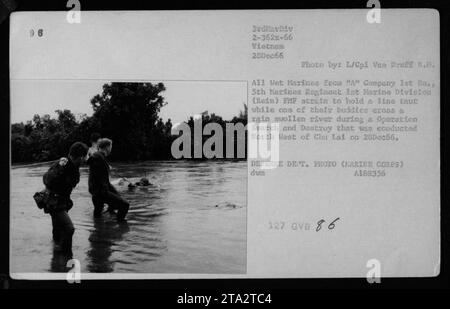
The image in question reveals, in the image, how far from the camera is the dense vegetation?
0.91 m

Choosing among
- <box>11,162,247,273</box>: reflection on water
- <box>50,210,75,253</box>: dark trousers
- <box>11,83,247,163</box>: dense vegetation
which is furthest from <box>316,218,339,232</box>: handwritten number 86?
<box>50,210,75,253</box>: dark trousers

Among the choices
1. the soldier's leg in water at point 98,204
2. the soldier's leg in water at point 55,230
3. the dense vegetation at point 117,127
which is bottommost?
the soldier's leg in water at point 55,230

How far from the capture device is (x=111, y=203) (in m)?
0.90

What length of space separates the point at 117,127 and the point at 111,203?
182 mm

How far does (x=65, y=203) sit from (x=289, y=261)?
0.55 m

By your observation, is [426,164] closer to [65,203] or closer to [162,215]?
[162,215]

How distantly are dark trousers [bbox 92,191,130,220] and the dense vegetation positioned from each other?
0.09 m

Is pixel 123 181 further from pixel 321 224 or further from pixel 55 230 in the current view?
pixel 321 224

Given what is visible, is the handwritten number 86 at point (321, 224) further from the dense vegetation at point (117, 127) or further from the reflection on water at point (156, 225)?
the dense vegetation at point (117, 127)

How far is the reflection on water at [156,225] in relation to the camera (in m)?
0.90

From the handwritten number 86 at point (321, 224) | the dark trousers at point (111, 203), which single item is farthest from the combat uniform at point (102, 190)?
the handwritten number 86 at point (321, 224)

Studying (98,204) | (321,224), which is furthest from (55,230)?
(321,224)

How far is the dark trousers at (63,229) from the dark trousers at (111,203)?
68mm
